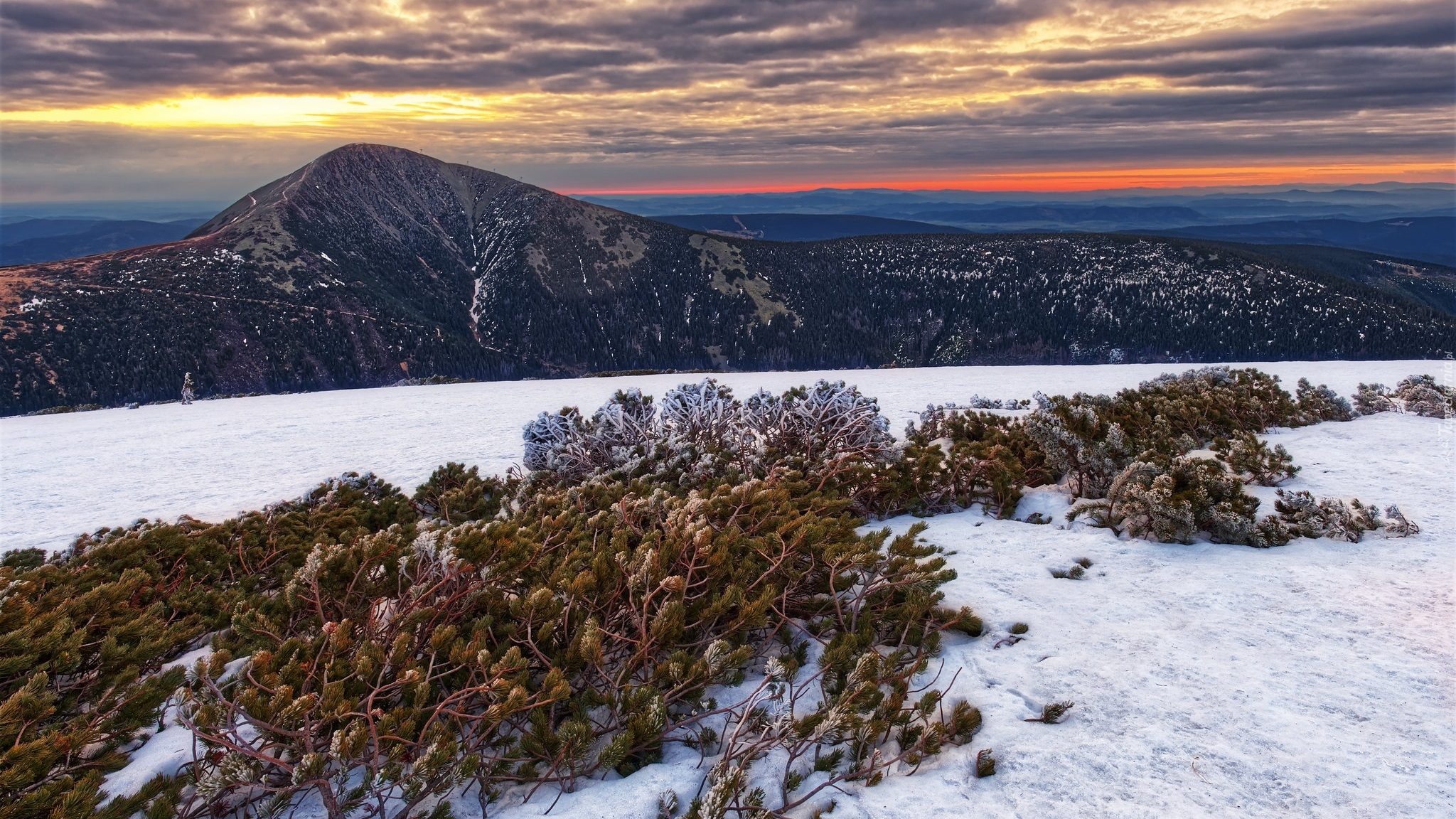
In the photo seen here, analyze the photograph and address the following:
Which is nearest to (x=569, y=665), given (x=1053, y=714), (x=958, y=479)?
(x=1053, y=714)

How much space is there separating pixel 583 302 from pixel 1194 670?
165 m

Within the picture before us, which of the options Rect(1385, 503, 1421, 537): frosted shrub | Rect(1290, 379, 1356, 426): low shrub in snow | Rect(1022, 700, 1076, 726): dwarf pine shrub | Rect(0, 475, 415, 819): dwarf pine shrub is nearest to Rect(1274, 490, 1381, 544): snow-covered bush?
Rect(1385, 503, 1421, 537): frosted shrub

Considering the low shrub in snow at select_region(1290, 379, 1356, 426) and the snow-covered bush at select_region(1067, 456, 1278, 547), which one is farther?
the low shrub in snow at select_region(1290, 379, 1356, 426)

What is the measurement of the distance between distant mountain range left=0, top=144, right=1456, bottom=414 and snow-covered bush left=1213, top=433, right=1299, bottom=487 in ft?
336

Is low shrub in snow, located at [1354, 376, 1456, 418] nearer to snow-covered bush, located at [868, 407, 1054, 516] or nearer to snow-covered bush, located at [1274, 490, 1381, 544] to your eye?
snow-covered bush, located at [1274, 490, 1381, 544]

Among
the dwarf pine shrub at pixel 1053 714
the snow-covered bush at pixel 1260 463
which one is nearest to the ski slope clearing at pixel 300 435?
the snow-covered bush at pixel 1260 463

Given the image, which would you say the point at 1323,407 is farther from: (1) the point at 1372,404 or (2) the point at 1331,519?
(2) the point at 1331,519

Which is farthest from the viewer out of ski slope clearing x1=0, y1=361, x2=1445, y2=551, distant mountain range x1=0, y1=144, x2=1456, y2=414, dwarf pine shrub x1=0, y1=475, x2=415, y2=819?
distant mountain range x1=0, y1=144, x2=1456, y2=414

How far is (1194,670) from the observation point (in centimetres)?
344

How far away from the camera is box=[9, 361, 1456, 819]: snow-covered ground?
2691 mm

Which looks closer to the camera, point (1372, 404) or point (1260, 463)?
point (1260, 463)

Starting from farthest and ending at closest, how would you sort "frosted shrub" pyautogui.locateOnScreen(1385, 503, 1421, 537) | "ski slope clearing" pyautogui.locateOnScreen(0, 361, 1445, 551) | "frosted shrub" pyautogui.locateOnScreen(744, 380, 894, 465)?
"ski slope clearing" pyautogui.locateOnScreen(0, 361, 1445, 551) < "frosted shrub" pyautogui.locateOnScreen(744, 380, 894, 465) < "frosted shrub" pyautogui.locateOnScreen(1385, 503, 1421, 537)

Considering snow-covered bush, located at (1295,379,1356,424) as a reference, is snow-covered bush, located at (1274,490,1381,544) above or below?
above

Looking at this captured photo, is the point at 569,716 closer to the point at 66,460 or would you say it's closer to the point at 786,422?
the point at 786,422
